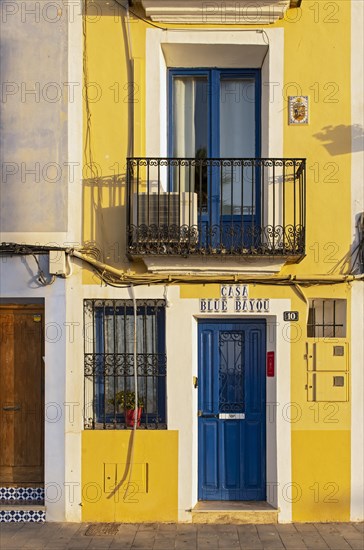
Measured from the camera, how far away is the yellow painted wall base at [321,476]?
8266mm

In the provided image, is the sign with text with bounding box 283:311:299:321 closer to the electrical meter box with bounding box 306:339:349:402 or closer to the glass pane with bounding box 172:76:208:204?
the electrical meter box with bounding box 306:339:349:402

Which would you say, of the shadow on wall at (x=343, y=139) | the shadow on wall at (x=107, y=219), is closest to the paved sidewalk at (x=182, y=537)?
the shadow on wall at (x=107, y=219)

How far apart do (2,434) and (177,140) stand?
170 inches

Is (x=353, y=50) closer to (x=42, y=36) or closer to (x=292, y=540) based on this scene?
(x=42, y=36)

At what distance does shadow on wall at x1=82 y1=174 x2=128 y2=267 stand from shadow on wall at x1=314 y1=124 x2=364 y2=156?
Answer: 2.55 meters

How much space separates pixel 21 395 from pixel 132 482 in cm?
175

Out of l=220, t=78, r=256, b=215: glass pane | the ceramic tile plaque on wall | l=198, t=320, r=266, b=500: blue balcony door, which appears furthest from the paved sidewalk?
the ceramic tile plaque on wall

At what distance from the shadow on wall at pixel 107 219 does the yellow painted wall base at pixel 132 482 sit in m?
2.25

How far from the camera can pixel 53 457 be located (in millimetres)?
8289

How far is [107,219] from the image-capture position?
8492mm

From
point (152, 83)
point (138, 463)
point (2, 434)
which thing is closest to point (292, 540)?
point (138, 463)

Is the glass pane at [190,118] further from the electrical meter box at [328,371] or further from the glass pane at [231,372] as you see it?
the electrical meter box at [328,371]

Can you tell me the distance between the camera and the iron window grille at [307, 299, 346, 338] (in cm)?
846

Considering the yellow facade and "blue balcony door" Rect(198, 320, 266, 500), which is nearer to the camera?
the yellow facade
